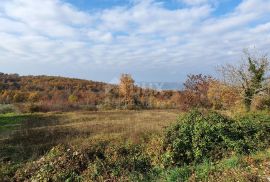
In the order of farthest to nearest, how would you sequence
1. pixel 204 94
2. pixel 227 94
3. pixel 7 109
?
pixel 7 109 → pixel 204 94 → pixel 227 94

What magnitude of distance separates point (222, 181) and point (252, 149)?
11.7 ft

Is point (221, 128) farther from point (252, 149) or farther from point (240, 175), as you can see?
point (240, 175)

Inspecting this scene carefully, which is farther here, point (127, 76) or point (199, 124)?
point (127, 76)

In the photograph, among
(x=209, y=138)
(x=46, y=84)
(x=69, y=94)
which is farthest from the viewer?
(x=46, y=84)

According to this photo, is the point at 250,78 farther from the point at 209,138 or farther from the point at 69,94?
the point at 69,94

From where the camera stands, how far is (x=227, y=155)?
945 centimetres

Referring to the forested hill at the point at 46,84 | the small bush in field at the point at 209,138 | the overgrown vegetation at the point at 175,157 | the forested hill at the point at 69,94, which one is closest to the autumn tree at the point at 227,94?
the overgrown vegetation at the point at 175,157

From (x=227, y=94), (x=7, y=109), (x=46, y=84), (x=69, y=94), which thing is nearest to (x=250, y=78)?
(x=227, y=94)

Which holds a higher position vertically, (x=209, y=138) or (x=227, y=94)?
(x=227, y=94)

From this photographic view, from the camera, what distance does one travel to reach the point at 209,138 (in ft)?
32.6

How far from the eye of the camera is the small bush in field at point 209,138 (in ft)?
31.4

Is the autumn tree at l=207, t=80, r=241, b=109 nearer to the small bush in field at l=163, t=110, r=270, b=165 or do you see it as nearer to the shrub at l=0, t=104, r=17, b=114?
the small bush in field at l=163, t=110, r=270, b=165

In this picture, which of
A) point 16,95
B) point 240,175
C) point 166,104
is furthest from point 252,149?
point 16,95

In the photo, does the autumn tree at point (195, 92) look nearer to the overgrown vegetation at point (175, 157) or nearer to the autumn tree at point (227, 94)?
the autumn tree at point (227, 94)
